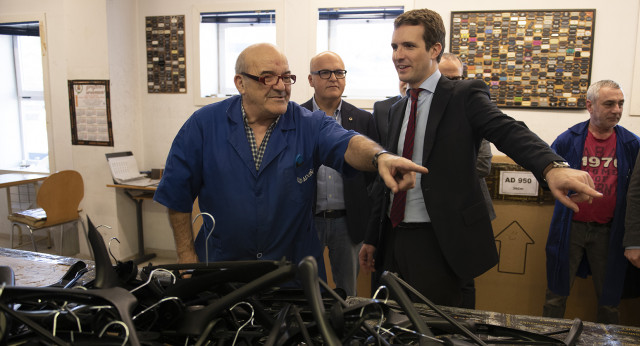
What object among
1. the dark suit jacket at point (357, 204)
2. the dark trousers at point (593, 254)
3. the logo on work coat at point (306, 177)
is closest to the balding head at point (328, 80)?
the dark suit jacket at point (357, 204)

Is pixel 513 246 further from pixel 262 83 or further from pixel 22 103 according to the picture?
pixel 22 103

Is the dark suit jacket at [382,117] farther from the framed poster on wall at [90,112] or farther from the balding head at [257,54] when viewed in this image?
the framed poster on wall at [90,112]

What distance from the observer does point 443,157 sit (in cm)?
165

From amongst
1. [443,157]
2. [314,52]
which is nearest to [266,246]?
[443,157]

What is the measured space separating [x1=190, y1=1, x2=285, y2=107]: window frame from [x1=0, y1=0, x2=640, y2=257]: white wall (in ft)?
0.05

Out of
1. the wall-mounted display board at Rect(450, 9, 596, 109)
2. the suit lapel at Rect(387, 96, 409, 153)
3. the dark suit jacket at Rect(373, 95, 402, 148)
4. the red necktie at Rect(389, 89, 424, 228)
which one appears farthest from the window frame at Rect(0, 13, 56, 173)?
the red necktie at Rect(389, 89, 424, 228)

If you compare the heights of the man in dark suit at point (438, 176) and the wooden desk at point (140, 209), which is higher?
the man in dark suit at point (438, 176)

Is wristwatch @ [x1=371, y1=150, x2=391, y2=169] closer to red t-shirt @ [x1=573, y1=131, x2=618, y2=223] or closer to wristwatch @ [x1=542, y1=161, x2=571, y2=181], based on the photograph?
wristwatch @ [x1=542, y1=161, x2=571, y2=181]

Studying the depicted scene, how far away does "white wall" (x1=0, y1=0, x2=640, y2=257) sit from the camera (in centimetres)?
406

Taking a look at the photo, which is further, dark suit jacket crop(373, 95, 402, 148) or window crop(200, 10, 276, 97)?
window crop(200, 10, 276, 97)

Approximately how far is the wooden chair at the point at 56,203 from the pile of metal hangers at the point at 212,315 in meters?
3.60

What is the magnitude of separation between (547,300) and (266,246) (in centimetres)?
212

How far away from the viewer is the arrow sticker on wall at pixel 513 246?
9.68ft

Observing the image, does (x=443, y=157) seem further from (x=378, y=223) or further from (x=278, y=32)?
(x=278, y=32)
